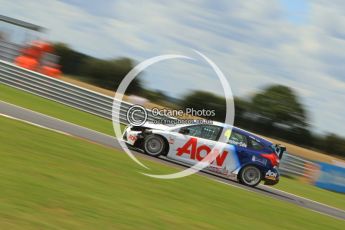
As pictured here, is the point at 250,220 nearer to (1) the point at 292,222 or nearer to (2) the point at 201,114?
(1) the point at 292,222

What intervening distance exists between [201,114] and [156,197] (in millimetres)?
10114

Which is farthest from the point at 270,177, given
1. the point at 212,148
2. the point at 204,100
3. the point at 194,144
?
the point at 204,100

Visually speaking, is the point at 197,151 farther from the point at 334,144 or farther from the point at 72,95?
the point at 334,144

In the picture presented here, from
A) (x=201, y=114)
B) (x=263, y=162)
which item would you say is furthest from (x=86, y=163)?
(x=201, y=114)

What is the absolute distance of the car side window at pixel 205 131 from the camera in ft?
49.8

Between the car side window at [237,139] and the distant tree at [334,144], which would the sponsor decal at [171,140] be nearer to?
the car side window at [237,139]

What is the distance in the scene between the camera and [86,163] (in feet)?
34.8

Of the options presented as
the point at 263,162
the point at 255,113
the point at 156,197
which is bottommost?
the point at 156,197

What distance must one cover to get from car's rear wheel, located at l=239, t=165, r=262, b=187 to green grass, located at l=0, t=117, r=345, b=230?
185 centimetres

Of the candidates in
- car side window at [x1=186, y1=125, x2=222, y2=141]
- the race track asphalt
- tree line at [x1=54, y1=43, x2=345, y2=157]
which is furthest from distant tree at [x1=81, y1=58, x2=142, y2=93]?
car side window at [x1=186, y1=125, x2=222, y2=141]

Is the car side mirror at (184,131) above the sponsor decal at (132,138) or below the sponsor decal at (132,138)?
above

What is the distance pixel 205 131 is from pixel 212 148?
1.70ft

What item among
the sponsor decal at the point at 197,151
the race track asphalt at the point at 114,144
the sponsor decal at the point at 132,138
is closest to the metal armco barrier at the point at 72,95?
the race track asphalt at the point at 114,144

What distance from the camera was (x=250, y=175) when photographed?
15.1 meters
